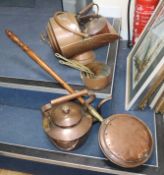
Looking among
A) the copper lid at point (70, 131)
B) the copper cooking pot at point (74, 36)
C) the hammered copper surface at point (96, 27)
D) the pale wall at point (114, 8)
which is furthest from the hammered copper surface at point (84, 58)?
the pale wall at point (114, 8)

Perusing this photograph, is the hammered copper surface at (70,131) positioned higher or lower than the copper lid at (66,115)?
lower

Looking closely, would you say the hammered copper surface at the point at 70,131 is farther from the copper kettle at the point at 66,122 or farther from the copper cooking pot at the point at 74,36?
the copper cooking pot at the point at 74,36

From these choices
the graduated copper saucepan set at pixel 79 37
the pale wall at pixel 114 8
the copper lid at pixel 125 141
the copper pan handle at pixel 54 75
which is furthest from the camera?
the pale wall at pixel 114 8

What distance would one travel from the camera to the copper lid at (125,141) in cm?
98

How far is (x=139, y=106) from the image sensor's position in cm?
126

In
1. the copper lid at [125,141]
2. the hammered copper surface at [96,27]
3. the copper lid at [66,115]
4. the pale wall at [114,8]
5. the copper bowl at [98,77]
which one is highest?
the hammered copper surface at [96,27]

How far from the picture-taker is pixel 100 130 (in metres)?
1.03

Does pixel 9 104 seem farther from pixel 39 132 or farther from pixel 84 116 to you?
pixel 84 116

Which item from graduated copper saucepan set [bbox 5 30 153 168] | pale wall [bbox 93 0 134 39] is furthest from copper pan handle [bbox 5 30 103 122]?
pale wall [bbox 93 0 134 39]

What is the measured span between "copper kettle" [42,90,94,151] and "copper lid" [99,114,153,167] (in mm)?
79

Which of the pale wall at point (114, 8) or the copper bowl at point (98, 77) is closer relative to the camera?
the copper bowl at point (98, 77)

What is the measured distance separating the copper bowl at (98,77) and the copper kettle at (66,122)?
0.09 m

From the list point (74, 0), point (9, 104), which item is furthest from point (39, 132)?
point (74, 0)

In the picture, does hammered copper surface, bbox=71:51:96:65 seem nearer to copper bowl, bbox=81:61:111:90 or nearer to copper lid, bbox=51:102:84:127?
copper bowl, bbox=81:61:111:90
